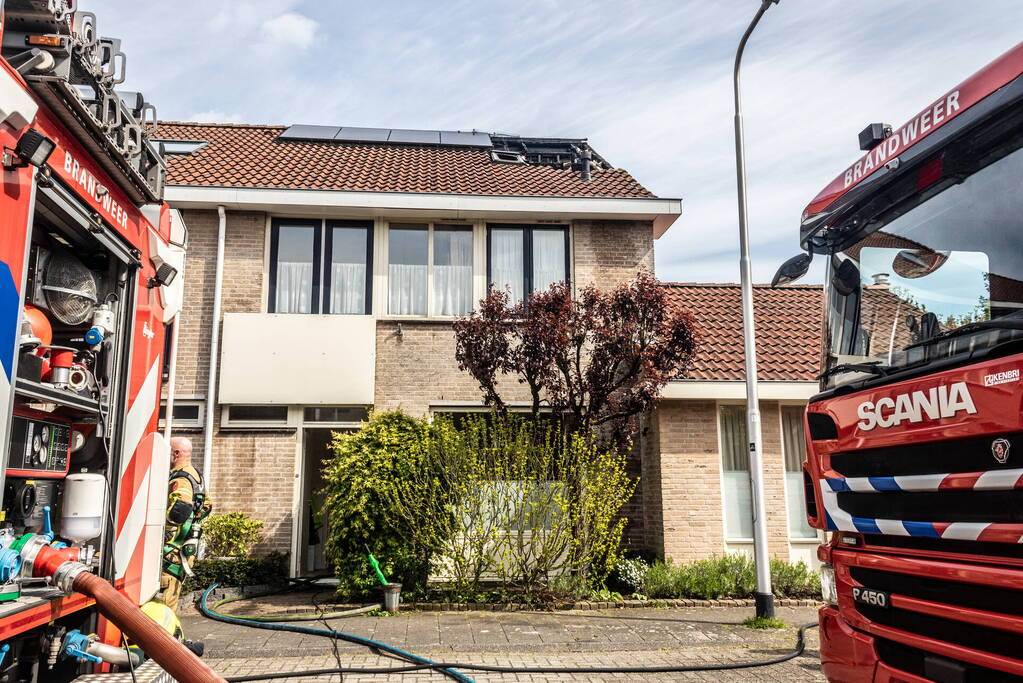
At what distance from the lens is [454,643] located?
7.66m

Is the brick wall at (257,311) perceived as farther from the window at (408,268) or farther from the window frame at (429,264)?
the window at (408,268)

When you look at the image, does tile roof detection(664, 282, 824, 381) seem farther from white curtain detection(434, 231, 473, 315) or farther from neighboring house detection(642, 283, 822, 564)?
white curtain detection(434, 231, 473, 315)

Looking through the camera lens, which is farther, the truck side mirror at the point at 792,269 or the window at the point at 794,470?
the window at the point at 794,470

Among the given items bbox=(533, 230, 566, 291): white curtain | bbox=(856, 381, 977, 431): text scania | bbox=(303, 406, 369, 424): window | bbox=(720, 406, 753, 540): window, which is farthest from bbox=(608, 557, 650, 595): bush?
bbox=(856, 381, 977, 431): text scania

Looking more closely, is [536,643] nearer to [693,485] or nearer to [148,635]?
[693,485]

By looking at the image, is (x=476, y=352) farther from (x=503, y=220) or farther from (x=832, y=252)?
(x=832, y=252)

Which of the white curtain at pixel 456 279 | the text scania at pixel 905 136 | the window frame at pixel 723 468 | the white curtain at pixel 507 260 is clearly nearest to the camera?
the text scania at pixel 905 136

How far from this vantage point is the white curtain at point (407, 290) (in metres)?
13.1

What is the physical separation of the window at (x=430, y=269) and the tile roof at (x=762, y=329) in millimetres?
3750

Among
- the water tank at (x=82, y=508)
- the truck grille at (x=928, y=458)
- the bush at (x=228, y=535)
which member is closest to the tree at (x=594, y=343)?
the bush at (x=228, y=535)

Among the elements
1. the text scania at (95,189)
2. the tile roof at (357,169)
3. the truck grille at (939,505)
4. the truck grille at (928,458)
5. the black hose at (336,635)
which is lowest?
the black hose at (336,635)

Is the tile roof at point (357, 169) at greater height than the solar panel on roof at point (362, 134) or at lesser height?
lesser

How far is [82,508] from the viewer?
3.58 meters

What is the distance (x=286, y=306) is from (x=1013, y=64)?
37.1 ft
